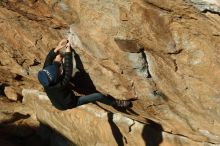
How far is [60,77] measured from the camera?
9398 millimetres

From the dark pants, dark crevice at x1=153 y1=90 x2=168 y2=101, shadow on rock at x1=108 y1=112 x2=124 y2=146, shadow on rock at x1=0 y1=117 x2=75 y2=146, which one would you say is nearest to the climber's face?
the dark pants

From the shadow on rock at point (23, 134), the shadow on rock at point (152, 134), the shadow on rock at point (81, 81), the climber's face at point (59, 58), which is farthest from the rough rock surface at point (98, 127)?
the climber's face at point (59, 58)

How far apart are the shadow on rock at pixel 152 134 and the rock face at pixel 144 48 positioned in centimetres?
17

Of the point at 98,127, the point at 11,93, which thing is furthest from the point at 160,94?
the point at 11,93

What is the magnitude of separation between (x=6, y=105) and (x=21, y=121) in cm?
72

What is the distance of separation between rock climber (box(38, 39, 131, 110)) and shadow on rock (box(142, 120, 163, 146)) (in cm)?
189

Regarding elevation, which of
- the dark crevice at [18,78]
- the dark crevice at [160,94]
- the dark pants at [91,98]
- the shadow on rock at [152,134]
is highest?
the dark crevice at [160,94]

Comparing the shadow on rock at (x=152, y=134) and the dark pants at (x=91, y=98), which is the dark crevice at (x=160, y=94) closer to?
the dark pants at (x=91, y=98)

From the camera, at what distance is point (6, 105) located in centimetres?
1480

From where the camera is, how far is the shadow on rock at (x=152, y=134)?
36.9 ft

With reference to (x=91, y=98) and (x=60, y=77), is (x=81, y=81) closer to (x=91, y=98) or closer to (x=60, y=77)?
(x=91, y=98)

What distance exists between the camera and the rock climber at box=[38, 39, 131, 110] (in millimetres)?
9102

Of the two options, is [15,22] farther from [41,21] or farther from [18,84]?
[18,84]

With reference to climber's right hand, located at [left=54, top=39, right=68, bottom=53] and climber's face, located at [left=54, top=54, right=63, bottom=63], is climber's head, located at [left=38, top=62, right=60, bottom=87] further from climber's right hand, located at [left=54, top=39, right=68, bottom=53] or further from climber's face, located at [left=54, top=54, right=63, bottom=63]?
climber's right hand, located at [left=54, top=39, right=68, bottom=53]
